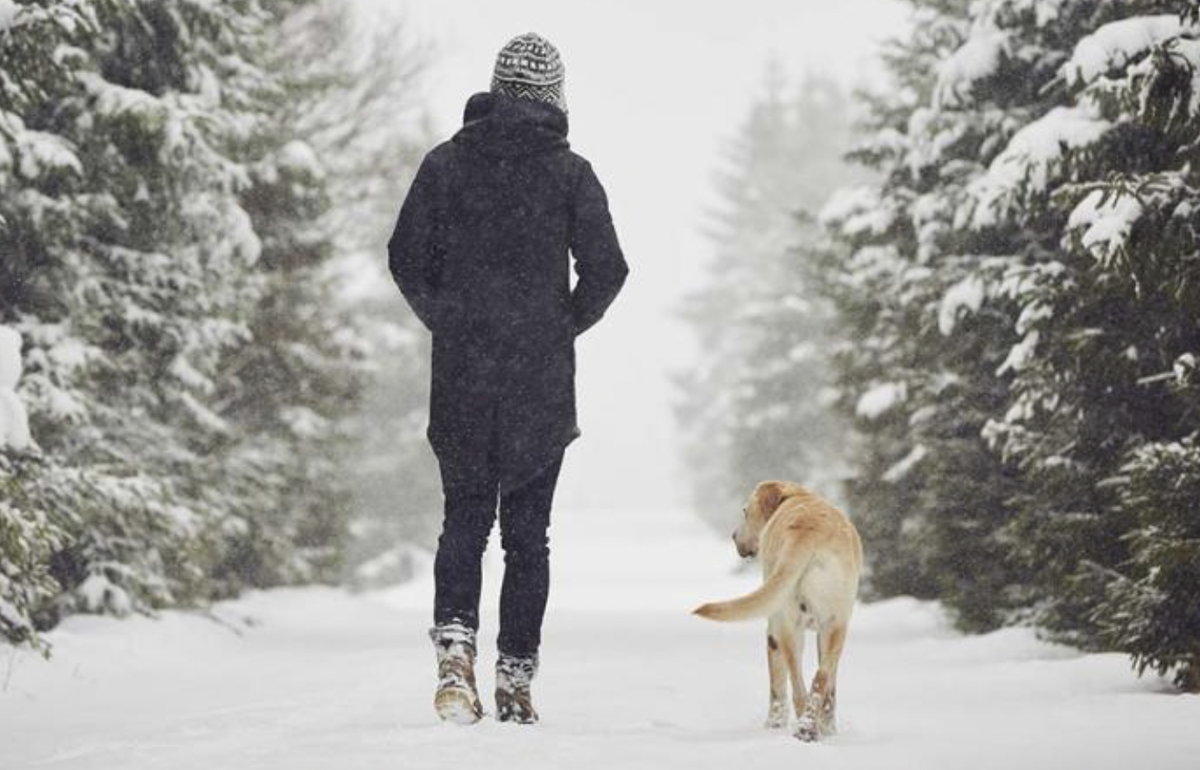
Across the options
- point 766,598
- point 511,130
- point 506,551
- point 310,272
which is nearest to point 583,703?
point 506,551

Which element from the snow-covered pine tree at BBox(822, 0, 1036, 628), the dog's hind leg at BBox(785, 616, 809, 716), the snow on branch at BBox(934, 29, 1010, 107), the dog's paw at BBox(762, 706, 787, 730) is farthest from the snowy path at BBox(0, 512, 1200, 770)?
the snow on branch at BBox(934, 29, 1010, 107)

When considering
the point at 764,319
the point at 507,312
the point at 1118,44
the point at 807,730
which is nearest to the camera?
the point at 807,730

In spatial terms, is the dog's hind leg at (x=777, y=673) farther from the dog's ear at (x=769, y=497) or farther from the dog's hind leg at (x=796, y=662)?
the dog's ear at (x=769, y=497)

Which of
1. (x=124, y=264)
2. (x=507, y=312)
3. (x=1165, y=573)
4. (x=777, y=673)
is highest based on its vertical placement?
(x=124, y=264)

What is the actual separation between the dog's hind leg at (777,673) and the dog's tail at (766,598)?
24 cm

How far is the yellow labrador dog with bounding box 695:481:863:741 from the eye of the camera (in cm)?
477

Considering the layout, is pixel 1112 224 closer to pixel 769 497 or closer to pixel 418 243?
pixel 769 497

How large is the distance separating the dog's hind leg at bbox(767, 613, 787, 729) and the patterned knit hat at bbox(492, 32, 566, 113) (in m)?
2.28

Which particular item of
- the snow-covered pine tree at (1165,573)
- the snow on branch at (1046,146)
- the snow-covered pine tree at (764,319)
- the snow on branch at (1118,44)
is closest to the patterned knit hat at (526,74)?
the snow-covered pine tree at (1165,573)

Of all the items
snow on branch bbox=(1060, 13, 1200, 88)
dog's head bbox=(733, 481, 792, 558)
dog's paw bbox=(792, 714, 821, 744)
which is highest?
snow on branch bbox=(1060, 13, 1200, 88)

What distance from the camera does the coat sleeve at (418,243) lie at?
496 cm

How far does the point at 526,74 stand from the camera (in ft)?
16.6

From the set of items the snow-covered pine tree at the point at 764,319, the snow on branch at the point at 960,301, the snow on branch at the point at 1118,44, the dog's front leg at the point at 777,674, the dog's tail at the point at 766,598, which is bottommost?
the dog's front leg at the point at 777,674

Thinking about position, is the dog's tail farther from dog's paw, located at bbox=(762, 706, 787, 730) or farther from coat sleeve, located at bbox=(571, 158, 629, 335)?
coat sleeve, located at bbox=(571, 158, 629, 335)
